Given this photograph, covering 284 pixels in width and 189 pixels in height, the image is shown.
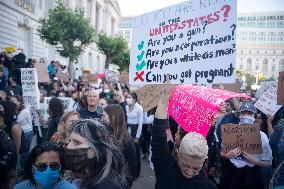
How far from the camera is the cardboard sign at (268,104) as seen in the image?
18.1ft

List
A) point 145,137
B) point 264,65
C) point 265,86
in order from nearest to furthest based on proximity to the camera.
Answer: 1. point 265,86
2. point 145,137
3. point 264,65

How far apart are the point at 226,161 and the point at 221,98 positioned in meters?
1.30

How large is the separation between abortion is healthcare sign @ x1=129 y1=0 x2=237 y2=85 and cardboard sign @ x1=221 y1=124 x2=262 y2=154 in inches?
35.0

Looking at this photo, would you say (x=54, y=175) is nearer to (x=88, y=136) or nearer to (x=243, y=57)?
(x=88, y=136)

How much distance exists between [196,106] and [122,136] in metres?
1.10

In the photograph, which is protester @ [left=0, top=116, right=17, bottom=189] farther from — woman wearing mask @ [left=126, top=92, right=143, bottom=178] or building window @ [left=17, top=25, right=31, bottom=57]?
building window @ [left=17, top=25, right=31, bottom=57]

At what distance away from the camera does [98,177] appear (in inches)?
78.5

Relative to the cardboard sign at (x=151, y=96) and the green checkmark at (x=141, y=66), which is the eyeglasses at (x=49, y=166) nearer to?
the cardboard sign at (x=151, y=96)

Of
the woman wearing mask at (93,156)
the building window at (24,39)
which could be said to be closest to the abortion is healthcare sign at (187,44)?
the woman wearing mask at (93,156)

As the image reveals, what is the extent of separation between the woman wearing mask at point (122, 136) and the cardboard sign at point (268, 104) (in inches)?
109

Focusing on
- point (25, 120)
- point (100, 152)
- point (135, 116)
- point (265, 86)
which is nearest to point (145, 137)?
point (135, 116)

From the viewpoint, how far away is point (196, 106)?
293 centimetres

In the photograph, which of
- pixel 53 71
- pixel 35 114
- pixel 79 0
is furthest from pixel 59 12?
pixel 79 0

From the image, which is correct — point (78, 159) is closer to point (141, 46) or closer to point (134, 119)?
point (141, 46)
